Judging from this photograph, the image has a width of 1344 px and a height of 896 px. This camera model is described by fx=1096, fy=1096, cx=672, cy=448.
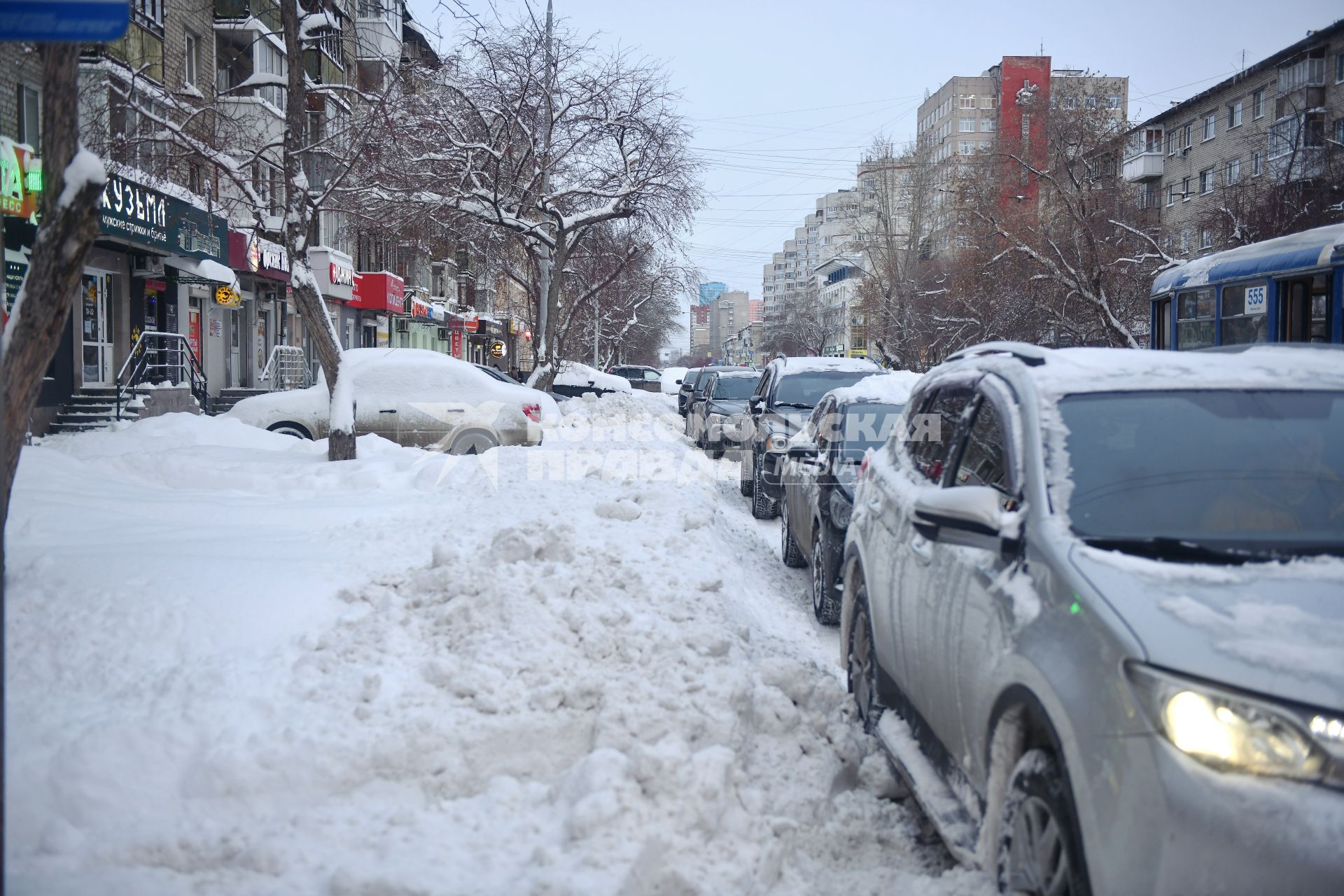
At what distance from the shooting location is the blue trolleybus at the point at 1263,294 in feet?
43.5

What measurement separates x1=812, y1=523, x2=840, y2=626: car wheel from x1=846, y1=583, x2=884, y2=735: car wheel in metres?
2.04

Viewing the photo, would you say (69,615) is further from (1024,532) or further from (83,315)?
(83,315)

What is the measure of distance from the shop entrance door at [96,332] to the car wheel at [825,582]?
20.1 meters

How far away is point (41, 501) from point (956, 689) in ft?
20.6

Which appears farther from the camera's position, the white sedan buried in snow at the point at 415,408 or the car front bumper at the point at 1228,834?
the white sedan buried in snow at the point at 415,408

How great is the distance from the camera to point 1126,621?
2658 millimetres

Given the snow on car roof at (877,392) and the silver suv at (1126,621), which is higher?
the snow on car roof at (877,392)

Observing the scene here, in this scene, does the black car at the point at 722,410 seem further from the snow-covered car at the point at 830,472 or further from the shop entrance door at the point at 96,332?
the shop entrance door at the point at 96,332

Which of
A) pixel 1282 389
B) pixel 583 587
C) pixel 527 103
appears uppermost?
pixel 527 103

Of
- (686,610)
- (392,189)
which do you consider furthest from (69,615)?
(392,189)

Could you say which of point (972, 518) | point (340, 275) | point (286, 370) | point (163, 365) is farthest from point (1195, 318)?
point (340, 275)

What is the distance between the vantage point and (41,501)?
7.24 metres

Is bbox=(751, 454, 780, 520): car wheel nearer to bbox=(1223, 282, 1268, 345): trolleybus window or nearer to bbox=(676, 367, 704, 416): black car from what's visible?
bbox=(1223, 282, 1268, 345): trolleybus window

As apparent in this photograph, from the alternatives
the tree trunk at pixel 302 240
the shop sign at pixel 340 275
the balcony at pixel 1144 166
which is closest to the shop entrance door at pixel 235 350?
the shop sign at pixel 340 275
